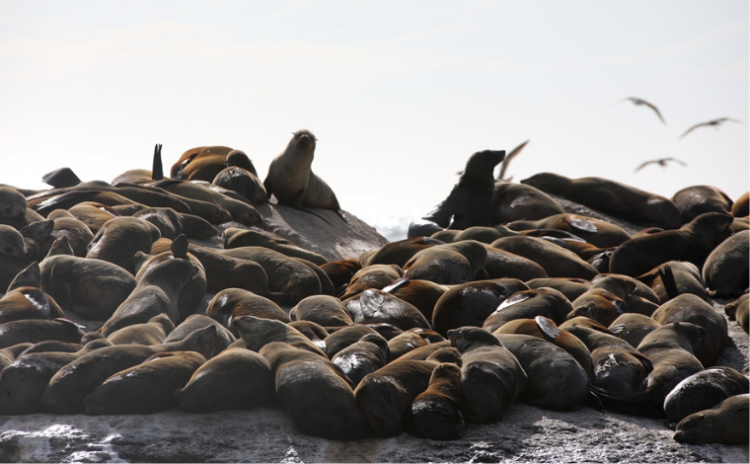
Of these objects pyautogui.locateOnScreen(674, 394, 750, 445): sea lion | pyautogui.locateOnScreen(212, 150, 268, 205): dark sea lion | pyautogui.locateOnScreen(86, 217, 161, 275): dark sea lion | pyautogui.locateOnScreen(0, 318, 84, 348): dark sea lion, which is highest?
pyautogui.locateOnScreen(212, 150, 268, 205): dark sea lion

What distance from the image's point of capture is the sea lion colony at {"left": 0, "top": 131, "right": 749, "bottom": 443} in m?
4.31

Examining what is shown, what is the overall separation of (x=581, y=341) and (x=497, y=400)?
1235mm

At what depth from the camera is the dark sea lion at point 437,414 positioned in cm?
423

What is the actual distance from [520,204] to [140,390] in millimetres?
10101

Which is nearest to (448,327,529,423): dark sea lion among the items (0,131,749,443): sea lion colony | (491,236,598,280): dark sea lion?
(0,131,749,443): sea lion colony

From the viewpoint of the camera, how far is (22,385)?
167 inches

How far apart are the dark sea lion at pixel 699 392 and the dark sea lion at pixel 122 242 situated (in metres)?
4.68

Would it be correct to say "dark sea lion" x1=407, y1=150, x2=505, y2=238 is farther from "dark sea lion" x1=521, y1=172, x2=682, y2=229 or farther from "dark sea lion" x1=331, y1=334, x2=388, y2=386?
"dark sea lion" x1=331, y1=334, x2=388, y2=386

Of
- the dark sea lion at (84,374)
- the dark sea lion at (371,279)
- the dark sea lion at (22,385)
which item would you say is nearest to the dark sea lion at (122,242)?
the dark sea lion at (371,279)

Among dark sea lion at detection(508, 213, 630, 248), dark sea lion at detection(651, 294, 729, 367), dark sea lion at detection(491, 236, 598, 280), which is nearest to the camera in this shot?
dark sea lion at detection(651, 294, 729, 367)

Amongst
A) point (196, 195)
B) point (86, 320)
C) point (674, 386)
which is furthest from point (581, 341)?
point (196, 195)

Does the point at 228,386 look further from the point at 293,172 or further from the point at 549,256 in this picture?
the point at 293,172

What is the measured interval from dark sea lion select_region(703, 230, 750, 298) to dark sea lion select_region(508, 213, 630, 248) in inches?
99.5

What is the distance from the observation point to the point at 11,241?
22.0 ft
